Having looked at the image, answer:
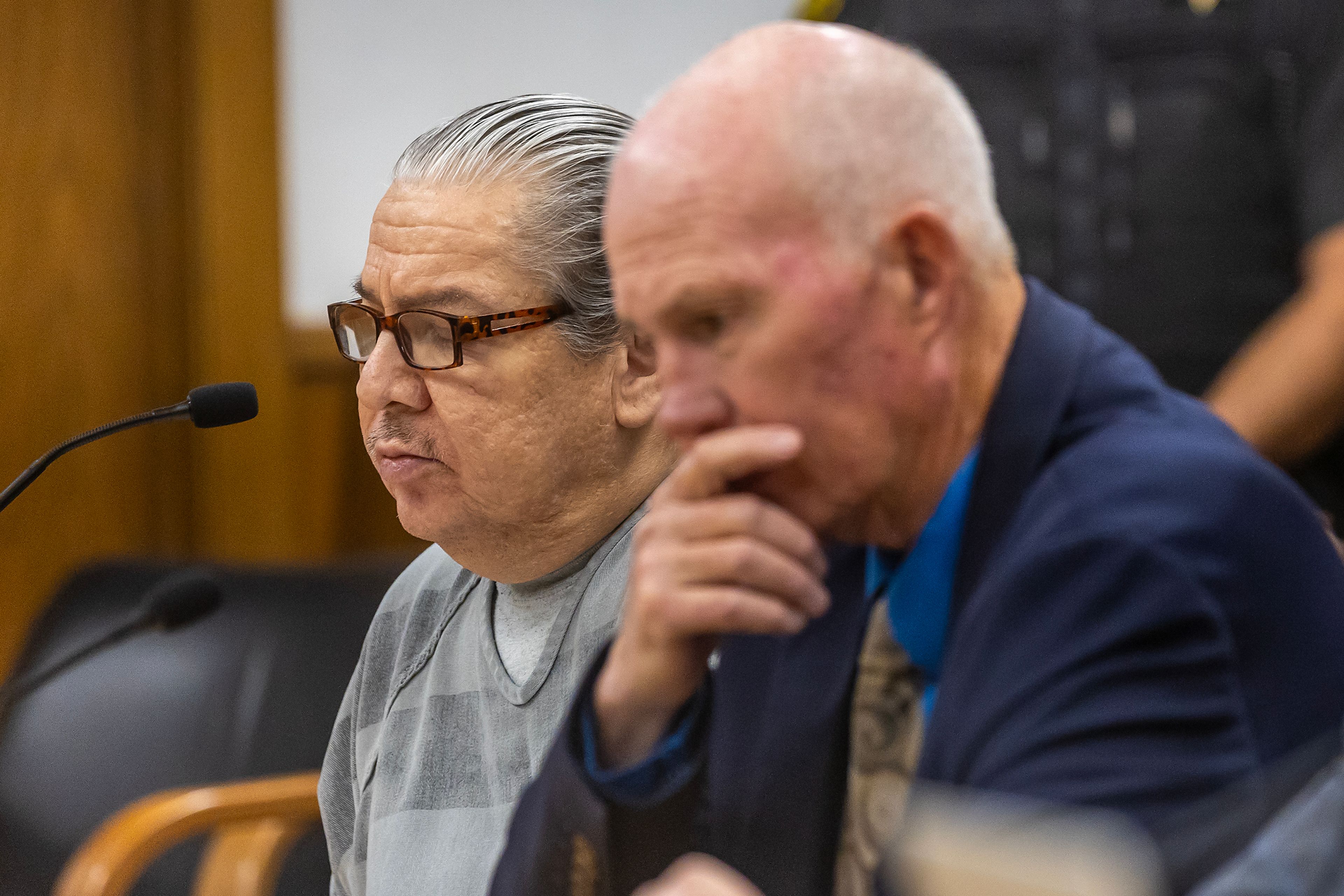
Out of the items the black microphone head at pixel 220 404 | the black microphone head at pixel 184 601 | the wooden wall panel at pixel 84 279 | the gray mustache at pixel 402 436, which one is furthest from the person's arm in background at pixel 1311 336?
the wooden wall panel at pixel 84 279

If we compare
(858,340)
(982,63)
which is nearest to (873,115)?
(858,340)

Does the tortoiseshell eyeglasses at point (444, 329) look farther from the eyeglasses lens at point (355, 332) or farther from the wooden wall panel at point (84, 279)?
the wooden wall panel at point (84, 279)

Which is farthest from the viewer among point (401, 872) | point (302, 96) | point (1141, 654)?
point (302, 96)

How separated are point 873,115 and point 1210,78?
2.66 feet

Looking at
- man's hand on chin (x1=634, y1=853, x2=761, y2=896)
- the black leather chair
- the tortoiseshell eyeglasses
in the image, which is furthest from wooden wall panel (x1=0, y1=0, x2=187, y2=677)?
man's hand on chin (x1=634, y1=853, x2=761, y2=896)

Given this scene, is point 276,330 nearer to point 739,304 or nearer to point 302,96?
point 302,96

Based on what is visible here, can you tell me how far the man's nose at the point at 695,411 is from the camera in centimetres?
77

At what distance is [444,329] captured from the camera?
3.81 feet

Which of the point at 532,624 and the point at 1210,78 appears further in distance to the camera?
the point at 1210,78

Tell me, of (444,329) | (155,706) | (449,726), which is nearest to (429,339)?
(444,329)

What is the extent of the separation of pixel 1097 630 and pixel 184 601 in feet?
4.12

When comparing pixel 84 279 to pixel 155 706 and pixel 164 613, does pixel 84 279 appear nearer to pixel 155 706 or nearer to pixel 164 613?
pixel 155 706

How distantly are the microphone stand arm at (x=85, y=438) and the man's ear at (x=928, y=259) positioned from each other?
0.73 m

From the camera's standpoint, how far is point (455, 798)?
1.15 m
